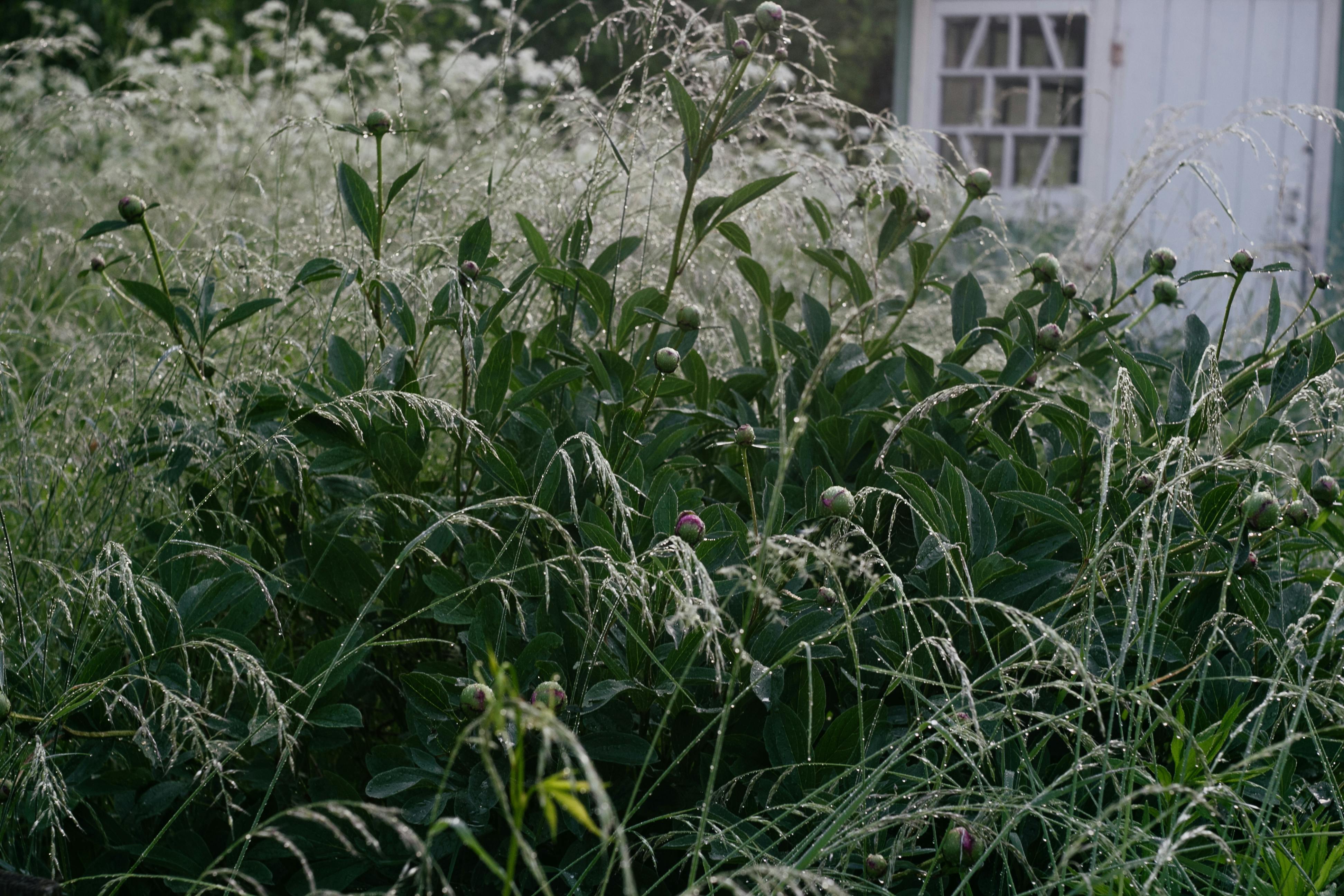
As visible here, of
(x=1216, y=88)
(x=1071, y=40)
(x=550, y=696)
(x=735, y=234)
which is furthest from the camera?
(x=1071, y=40)

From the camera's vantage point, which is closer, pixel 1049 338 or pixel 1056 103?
pixel 1049 338

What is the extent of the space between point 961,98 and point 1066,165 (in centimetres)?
65

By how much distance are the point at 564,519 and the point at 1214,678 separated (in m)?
0.63

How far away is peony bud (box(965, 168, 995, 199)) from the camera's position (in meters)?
1.29

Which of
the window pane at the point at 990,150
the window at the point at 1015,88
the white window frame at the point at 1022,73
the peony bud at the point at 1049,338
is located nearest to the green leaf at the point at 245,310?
the peony bud at the point at 1049,338

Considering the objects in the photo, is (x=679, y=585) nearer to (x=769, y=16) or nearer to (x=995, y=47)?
(x=769, y=16)

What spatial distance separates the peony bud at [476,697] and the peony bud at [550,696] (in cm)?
4

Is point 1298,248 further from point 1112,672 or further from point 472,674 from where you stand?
point 472,674

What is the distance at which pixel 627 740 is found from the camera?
104 centimetres

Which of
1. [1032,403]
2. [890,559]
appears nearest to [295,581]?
[890,559]

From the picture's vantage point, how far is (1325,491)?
1067 mm

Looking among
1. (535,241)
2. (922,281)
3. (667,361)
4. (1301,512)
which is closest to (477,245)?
(535,241)

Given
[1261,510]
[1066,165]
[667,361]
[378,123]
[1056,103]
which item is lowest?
[1261,510]

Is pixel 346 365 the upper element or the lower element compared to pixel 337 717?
upper
